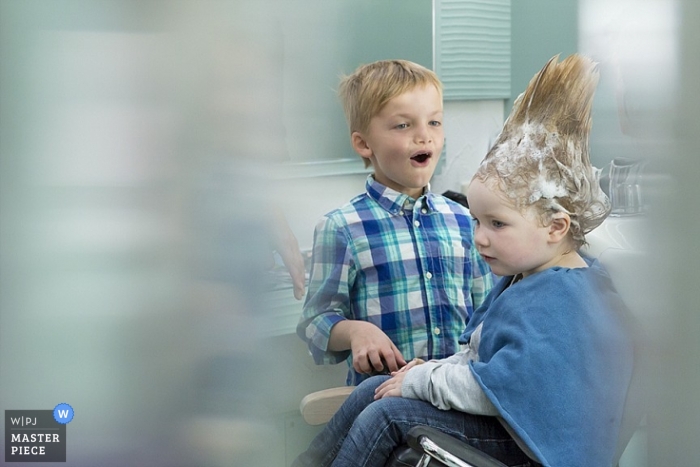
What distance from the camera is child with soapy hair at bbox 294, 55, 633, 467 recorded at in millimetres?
998

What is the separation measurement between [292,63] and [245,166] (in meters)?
0.14

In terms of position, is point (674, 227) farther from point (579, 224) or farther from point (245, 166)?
point (245, 166)

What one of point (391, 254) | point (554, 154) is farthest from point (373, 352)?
point (554, 154)

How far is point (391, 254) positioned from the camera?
118 centimetres

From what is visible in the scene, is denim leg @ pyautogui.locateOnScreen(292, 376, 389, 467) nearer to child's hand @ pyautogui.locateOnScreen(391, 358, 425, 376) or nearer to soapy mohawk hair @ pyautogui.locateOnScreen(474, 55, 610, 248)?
child's hand @ pyautogui.locateOnScreen(391, 358, 425, 376)

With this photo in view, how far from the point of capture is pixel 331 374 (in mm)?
1207

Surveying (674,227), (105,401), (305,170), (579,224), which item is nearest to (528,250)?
(579,224)

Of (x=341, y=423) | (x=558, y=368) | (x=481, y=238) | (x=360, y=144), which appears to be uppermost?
(x=360, y=144)

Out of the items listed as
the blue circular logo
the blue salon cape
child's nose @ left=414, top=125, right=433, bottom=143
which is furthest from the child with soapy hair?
the blue circular logo

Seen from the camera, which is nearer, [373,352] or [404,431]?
[404,431]

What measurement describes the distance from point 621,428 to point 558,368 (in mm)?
120

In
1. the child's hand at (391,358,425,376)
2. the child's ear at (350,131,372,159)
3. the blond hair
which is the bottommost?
the child's hand at (391,358,425,376)

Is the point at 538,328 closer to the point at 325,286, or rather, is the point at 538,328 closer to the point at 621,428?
the point at 621,428

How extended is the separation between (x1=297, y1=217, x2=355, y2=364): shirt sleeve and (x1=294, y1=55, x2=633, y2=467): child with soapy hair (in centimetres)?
15
